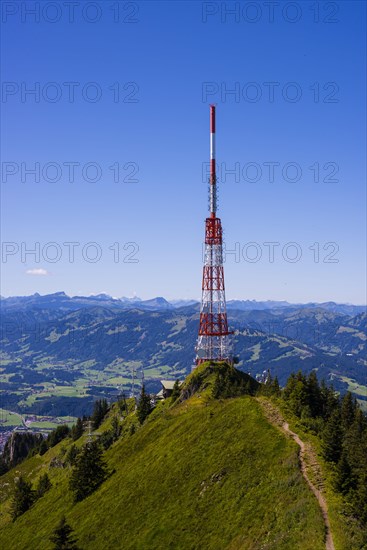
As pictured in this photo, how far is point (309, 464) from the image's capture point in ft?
202

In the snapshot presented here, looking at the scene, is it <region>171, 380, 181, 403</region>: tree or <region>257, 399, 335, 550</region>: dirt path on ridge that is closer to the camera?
<region>257, 399, 335, 550</region>: dirt path on ridge

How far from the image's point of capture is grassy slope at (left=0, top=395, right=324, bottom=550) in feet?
177

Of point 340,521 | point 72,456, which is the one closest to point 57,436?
point 72,456

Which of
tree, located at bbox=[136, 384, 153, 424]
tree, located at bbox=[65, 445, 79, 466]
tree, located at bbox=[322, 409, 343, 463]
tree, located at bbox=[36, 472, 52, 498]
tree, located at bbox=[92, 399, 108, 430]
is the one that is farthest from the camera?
tree, located at bbox=[92, 399, 108, 430]

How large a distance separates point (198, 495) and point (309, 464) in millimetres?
14764

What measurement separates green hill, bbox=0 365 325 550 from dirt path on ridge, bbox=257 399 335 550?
0.75 m

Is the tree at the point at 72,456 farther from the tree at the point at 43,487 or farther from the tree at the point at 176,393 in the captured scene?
the tree at the point at 176,393

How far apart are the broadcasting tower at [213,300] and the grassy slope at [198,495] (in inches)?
938

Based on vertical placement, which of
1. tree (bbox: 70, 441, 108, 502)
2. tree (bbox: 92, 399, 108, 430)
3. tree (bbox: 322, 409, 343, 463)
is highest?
tree (bbox: 322, 409, 343, 463)

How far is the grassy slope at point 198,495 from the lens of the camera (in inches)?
2128

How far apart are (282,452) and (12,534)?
187 feet

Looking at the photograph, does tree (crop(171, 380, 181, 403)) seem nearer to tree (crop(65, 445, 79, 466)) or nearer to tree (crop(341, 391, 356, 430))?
tree (crop(65, 445, 79, 466))

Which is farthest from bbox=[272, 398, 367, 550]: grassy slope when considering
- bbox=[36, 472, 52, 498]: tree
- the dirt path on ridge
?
bbox=[36, 472, 52, 498]: tree

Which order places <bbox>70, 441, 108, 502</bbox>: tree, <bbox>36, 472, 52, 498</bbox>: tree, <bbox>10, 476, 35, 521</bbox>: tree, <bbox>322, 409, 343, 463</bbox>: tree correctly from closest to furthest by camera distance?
<bbox>322, 409, 343, 463</bbox>: tree
<bbox>70, 441, 108, 502</bbox>: tree
<bbox>10, 476, 35, 521</bbox>: tree
<bbox>36, 472, 52, 498</bbox>: tree
